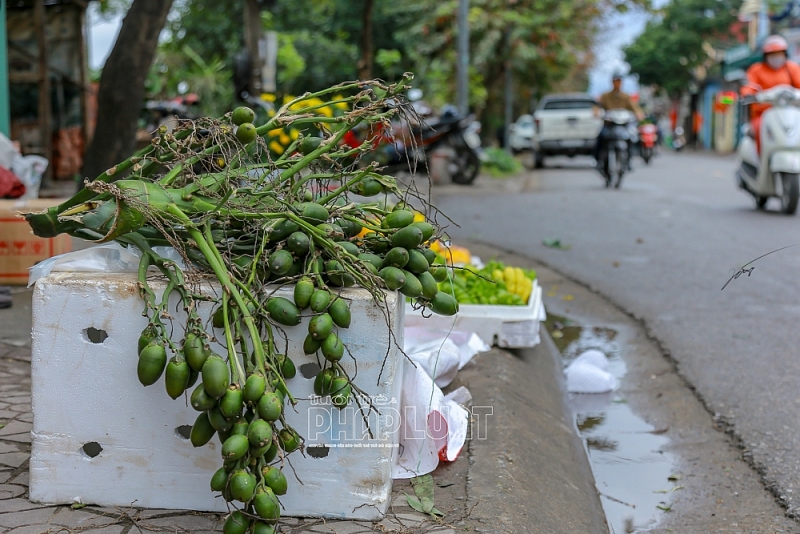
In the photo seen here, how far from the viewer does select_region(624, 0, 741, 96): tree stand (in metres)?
43.0

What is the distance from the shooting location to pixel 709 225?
30.4 feet

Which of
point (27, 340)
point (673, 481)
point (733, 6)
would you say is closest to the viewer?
point (673, 481)

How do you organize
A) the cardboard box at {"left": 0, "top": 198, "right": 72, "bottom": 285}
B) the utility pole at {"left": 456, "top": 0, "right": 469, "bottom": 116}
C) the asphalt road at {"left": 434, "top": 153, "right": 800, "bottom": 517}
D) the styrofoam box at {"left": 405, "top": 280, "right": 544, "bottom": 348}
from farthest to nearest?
the utility pole at {"left": 456, "top": 0, "right": 469, "bottom": 116}, the cardboard box at {"left": 0, "top": 198, "right": 72, "bottom": 285}, the styrofoam box at {"left": 405, "top": 280, "right": 544, "bottom": 348}, the asphalt road at {"left": 434, "top": 153, "right": 800, "bottom": 517}

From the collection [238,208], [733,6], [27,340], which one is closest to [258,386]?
[238,208]

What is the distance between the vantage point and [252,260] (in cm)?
234

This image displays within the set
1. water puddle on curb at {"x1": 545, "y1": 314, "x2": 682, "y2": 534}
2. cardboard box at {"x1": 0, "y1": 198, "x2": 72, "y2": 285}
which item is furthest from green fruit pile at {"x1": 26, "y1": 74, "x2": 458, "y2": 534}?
cardboard box at {"x1": 0, "y1": 198, "x2": 72, "y2": 285}

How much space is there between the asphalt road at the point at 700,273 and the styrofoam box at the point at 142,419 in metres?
1.57

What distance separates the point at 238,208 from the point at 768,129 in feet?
28.4

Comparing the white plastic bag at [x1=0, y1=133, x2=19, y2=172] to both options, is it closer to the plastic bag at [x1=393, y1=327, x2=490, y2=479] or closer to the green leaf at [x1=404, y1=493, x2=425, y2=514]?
the plastic bag at [x1=393, y1=327, x2=490, y2=479]

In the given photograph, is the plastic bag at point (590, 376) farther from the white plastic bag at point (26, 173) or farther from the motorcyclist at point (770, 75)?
the motorcyclist at point (770, 75)

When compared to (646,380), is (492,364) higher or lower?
higher

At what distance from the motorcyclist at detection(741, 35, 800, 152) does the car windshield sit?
1175 centimetres

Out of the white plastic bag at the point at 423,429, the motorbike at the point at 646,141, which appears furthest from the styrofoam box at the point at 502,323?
the motorbike at the point at 646,141

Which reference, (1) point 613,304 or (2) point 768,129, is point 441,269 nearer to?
(1) point 613,304
